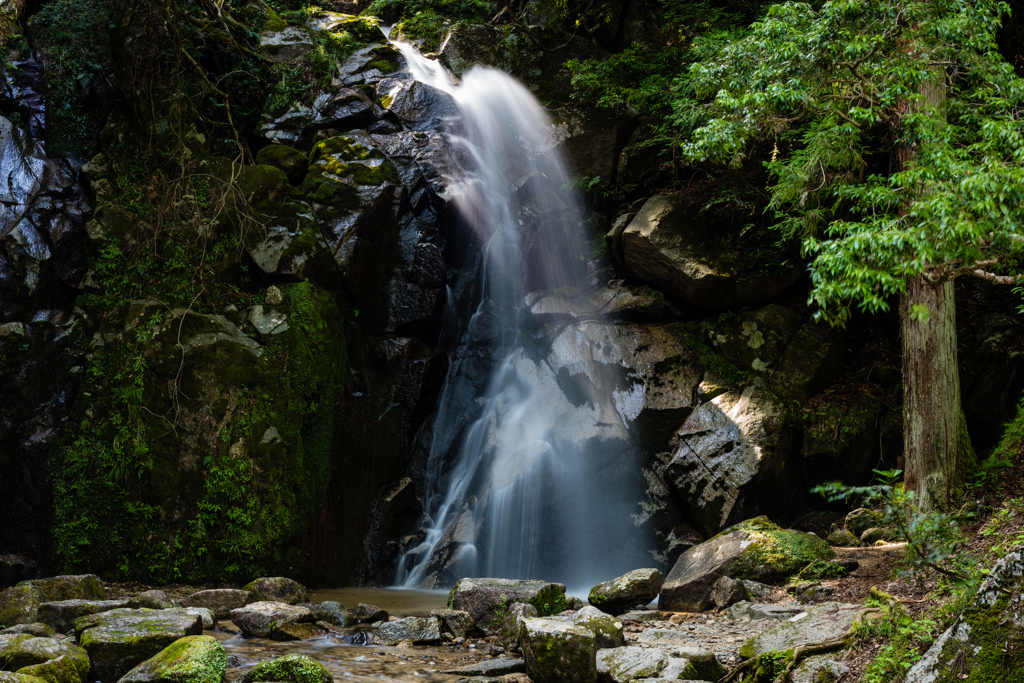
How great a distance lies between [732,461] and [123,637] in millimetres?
7309

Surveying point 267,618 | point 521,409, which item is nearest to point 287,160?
point 521,409

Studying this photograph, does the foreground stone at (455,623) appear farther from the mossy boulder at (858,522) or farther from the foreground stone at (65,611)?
the mossy boulder at (858,522)

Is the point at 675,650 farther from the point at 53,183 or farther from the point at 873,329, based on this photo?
the point at 53,183

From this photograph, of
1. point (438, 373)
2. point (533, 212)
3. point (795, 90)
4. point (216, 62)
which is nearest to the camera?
point (795, 90)

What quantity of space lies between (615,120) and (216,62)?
26.2ft

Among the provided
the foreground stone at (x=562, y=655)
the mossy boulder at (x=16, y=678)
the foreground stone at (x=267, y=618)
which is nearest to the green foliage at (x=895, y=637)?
the foreground stone at (x=562, y=655)

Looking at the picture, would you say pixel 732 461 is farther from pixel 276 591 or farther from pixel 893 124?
pixel 276 591

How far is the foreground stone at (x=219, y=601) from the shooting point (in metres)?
6.92

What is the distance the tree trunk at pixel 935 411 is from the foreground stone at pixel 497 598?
4.03 meters

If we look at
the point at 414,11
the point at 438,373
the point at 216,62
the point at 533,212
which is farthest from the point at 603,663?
the point at 414,11

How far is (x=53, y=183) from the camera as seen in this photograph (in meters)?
9.55

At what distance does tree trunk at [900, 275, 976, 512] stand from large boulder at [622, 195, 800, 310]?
360 cm

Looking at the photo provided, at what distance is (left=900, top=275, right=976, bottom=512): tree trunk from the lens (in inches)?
268

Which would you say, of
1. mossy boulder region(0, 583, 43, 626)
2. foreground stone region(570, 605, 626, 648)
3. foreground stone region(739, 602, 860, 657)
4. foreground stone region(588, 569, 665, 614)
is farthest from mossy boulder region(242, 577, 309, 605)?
foreground stone region(739, 602, 860, 657)
